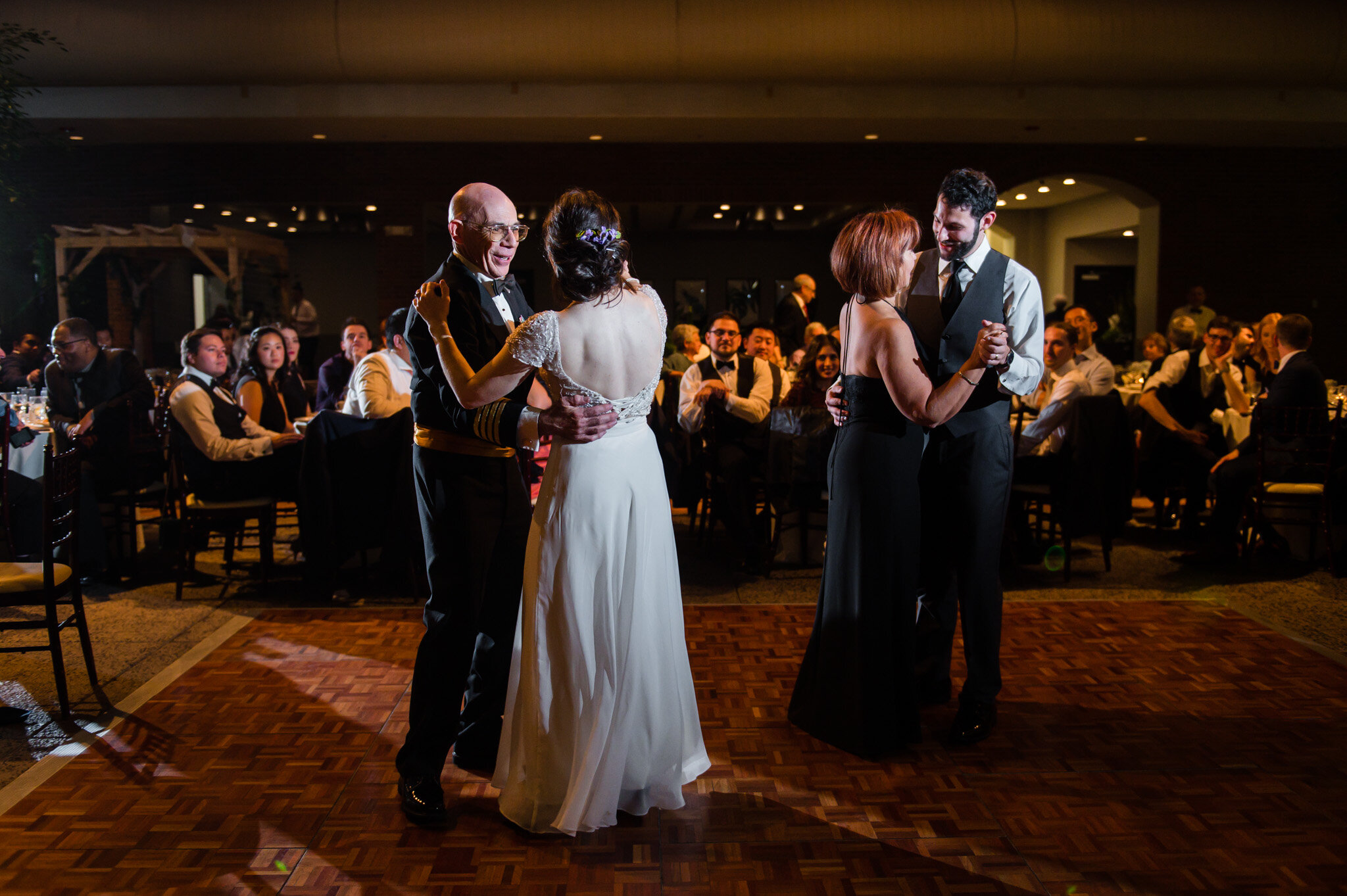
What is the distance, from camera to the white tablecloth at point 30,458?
14.0ft

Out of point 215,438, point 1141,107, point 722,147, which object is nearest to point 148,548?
point 215,438

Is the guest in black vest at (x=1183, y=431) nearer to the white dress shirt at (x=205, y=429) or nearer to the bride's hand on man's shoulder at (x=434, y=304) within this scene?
the bride's hand on man's shoulder at (x=434, y=304)

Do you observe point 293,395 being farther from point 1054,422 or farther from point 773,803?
point 773,803

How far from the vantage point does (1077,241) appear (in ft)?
56.0

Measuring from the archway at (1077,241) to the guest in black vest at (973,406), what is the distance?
11641mm

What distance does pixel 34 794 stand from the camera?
8.38 feet

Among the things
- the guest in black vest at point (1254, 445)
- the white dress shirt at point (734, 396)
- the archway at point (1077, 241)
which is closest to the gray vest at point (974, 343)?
the white dress shirt at point (734, 396)

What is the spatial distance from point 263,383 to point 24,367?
3993 millimetres

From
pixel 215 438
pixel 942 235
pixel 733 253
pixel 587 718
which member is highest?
pixel 733 253

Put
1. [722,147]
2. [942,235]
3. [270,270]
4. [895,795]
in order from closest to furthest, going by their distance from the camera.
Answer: [895,795] → [942,235] → [722,147] → [270,270]

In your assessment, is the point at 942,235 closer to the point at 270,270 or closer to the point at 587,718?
the point at 587,718

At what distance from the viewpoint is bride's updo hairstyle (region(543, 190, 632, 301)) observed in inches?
81.4

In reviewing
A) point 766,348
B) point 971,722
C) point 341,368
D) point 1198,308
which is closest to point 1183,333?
point 766,348

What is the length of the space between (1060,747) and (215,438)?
3.91 metres
